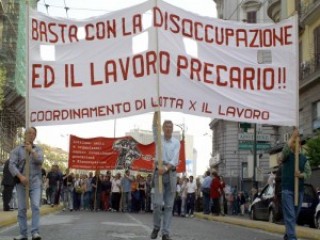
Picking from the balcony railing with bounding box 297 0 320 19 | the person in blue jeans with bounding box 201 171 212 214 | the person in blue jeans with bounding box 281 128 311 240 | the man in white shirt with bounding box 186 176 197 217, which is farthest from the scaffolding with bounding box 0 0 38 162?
the person in blue jeans with bounding box 281 128 311 240

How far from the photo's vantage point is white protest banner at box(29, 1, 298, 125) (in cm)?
973

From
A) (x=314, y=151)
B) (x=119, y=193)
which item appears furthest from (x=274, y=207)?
(x=119, y=193)

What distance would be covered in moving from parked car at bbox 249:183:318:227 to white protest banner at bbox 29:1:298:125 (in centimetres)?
528

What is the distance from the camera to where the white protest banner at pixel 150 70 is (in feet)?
31.9

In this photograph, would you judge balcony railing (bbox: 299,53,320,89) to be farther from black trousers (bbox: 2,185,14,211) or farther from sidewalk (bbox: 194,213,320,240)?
black trousers (bbox: 2,185,14,211)

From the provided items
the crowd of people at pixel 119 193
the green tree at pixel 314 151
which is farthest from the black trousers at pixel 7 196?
the green tree at pixel 314 151

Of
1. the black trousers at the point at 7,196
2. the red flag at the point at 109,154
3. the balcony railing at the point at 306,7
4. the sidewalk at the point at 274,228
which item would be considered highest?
the balcony railing at the point at 306,7

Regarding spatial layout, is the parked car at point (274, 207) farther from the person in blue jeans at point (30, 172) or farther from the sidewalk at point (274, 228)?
the person in blue jeans at point (30, 172)

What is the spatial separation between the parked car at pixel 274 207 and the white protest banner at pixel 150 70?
528 centimetres

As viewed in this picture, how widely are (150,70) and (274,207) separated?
9.07 metres

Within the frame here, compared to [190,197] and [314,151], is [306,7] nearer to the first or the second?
[190,197]

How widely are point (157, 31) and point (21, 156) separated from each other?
2.63 m

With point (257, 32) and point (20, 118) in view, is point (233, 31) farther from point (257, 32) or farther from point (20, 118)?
point (20, 118)

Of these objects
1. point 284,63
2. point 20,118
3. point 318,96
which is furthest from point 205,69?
point 20,118
